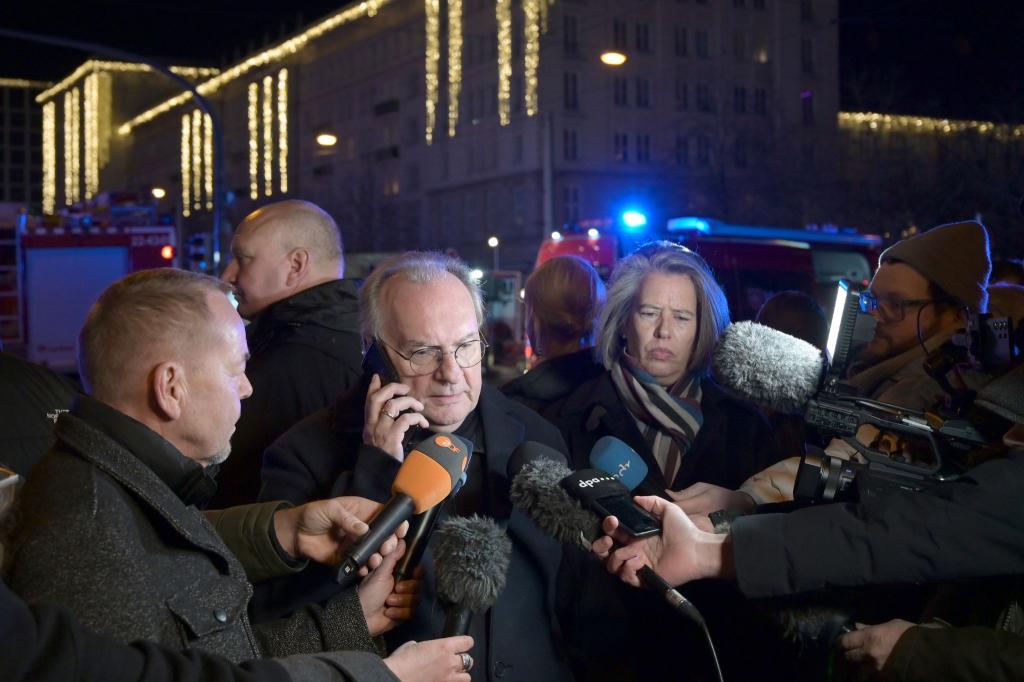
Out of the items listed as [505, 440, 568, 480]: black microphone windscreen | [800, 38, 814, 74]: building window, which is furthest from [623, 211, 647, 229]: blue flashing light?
[800, 38, 814, 74]: building window

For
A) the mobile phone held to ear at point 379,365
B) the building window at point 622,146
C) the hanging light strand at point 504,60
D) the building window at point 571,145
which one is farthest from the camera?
the hanging light strand at point 504,60

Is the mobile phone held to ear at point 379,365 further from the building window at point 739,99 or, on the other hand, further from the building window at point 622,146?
the building window at point 739,99

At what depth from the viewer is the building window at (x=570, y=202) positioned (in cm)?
5269

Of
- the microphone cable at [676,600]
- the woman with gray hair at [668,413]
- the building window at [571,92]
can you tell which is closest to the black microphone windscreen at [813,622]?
the microphone cable at [676,600]

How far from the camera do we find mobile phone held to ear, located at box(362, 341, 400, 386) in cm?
296

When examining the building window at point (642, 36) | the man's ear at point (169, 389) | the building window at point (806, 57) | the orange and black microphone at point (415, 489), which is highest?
the building window at point (642, 36)

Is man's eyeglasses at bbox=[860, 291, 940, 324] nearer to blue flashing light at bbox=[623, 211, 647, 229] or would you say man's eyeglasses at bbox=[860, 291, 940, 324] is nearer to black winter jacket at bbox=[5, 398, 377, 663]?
black winter jacket at bbox=[5, 398, 377, 663]

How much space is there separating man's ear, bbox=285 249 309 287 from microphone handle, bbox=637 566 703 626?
2.54 m

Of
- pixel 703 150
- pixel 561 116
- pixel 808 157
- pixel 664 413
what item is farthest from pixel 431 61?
pixel 664 413

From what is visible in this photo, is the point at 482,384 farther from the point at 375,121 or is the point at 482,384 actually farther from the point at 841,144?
the point at 375,121

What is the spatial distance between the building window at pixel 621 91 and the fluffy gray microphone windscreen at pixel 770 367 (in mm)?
51708

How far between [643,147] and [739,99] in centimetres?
542

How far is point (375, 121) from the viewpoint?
228 feet

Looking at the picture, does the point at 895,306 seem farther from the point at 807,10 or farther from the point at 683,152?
the point at 807,10
